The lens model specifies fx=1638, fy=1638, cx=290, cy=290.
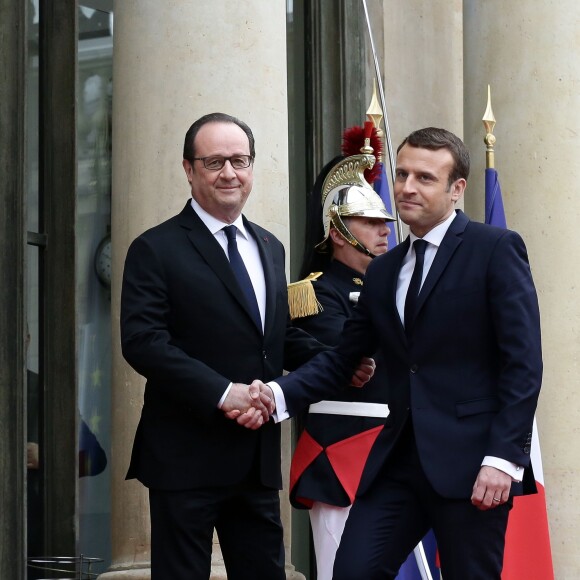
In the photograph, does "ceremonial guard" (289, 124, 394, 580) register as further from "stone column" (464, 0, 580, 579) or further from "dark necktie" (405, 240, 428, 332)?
"stone column" (464, 0, 580, 579)

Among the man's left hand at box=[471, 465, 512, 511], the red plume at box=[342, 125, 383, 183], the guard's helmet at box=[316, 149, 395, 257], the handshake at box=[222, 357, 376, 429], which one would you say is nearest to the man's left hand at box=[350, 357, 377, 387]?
the handshake at box=[222, 357, 376, 429]

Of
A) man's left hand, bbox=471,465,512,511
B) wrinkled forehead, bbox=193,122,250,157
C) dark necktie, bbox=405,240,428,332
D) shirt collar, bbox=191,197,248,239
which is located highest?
wrinkled forehead, bbox=193,122,250,157

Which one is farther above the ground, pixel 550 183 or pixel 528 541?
pixel 550 183

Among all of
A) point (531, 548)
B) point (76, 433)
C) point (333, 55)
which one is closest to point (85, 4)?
point (333, 55)

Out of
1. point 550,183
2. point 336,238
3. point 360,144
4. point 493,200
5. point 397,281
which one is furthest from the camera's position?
point 550,183

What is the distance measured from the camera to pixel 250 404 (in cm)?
545

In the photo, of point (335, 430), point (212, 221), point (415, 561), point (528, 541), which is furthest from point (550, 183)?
point (212, 221)

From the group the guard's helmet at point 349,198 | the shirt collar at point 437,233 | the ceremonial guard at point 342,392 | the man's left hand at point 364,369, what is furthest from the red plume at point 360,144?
the shirt collar at point 437,233

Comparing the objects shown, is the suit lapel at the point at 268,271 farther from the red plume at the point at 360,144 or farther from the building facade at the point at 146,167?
the red plume at the point at 360,144

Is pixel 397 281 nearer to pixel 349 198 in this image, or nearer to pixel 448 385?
pixel 448 385

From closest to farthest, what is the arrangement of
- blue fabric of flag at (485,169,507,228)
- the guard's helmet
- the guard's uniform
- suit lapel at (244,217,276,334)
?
suit lapel at (244,217,276,334)
the guard's uniform
the guard's helmet
blue fabric of flag at (485,169,507,228)

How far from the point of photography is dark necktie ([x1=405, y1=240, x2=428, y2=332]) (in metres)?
5.28

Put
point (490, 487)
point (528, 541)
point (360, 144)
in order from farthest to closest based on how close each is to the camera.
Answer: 1. point (528, 541)
2. point (360, 144)
3. point (490, 487)

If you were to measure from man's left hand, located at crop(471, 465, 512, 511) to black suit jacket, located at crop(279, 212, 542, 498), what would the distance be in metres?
0.06
